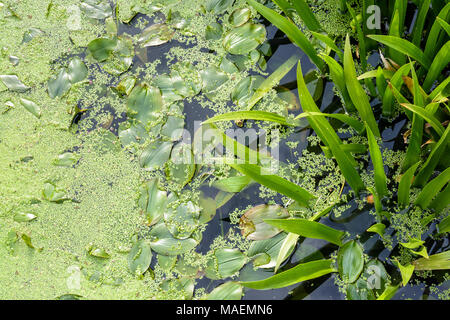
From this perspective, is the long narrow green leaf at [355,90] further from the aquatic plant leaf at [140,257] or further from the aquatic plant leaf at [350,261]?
the aquatic plant leaf at [140,257]

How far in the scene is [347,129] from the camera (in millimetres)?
1594

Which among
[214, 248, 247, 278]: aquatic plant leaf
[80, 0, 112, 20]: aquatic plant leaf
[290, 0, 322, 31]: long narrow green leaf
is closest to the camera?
[214, 248, 247, 278]: aquatic plant leaf

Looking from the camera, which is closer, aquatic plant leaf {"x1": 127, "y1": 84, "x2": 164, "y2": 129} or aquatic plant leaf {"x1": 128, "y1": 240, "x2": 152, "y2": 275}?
aquatic plant leaf {"x1": 128, "y1": 240, "x2": 152, "y2": 275}

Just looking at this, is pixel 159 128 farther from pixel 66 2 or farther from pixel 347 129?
pixel 66 2

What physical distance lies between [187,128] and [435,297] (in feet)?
3.36

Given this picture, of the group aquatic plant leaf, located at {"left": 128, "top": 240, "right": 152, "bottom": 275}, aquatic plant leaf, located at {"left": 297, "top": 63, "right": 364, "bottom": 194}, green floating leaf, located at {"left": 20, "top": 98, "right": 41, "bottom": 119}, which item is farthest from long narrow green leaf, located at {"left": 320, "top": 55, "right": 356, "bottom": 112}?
green floating leaf, located at {"left": 20, "top": 98, "right": 41, "bottom": 119}

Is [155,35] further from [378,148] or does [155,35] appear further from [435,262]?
[435,262]

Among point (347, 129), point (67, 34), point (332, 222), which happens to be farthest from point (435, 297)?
point (67, 34)

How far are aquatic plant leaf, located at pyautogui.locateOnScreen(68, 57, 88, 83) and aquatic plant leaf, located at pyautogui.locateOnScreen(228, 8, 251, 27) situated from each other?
0.66 meters

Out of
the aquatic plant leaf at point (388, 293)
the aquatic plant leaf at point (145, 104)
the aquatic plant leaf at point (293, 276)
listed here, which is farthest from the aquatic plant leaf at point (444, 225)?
the aquatic plant leaf at point (145, 104)

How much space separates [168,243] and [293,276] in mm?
459

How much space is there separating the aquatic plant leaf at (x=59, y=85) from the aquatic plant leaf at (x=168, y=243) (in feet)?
2.51

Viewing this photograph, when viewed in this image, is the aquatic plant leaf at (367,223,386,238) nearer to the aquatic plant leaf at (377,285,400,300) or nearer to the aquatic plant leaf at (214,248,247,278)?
the aquatic plant leaf at (377,285,400,300)

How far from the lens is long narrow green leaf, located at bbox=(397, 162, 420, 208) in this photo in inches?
49.3
